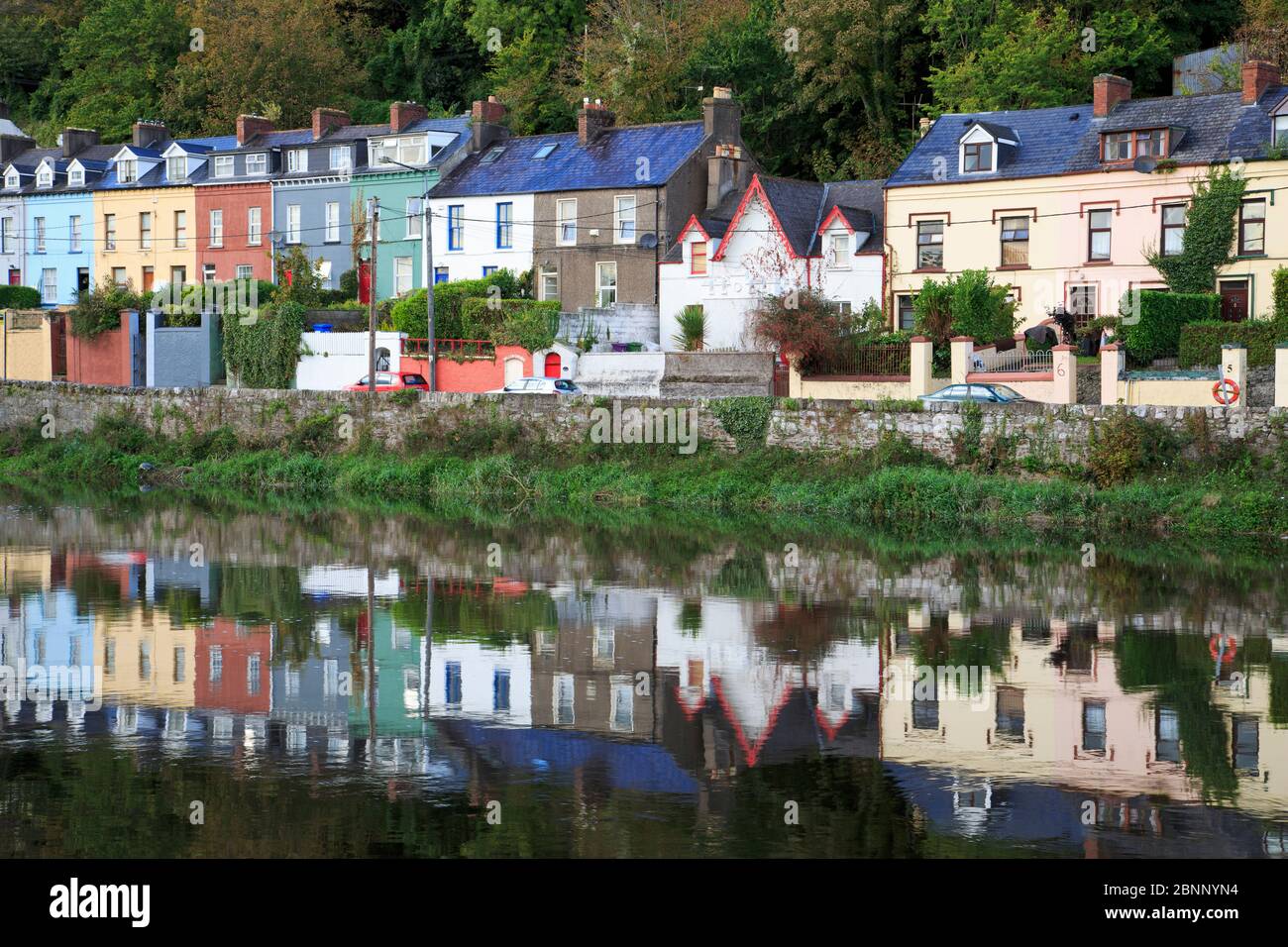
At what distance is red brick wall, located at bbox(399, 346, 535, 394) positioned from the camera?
1986 inches

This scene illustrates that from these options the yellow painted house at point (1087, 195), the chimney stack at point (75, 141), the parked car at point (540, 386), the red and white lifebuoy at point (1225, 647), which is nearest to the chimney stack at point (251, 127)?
the chimney stack at point (75, 141)

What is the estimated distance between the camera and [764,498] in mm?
39969

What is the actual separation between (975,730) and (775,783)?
118 inches

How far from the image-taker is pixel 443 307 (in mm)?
54031

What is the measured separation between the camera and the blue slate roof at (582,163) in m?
56.4

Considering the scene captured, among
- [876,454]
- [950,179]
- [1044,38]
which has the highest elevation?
[1044,38]

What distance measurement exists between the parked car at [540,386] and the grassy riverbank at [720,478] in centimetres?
254

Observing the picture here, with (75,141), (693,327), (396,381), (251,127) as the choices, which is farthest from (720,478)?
Answer: (75,141)

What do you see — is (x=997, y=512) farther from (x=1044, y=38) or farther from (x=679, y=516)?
(x=1044, y=38)

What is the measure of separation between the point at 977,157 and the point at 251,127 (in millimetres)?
33215

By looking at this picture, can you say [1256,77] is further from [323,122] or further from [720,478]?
[323,122]

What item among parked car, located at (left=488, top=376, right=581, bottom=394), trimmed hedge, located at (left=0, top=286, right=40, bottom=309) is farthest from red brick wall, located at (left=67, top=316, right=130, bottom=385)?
parked car, located at (left=488, top=376, right=581, bottom=394)

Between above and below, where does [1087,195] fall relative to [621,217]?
below
